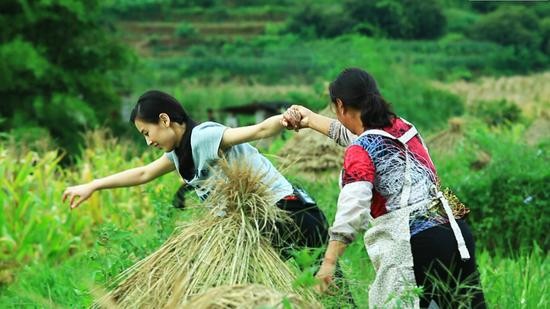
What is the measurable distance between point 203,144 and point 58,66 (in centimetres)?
2625

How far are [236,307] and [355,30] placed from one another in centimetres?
4270

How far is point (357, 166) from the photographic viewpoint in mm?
4234

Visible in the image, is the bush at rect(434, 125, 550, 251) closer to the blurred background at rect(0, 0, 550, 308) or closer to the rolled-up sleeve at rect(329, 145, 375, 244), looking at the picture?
the blurred background at rect(0, 0, 550, 308)

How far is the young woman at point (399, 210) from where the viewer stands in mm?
4332

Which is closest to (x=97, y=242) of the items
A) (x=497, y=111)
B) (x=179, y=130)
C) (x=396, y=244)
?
(x=179, y=130)

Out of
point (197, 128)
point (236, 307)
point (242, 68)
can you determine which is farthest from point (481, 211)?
point (242, 68)

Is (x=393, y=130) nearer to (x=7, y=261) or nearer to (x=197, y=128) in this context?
(x=197, y=128)

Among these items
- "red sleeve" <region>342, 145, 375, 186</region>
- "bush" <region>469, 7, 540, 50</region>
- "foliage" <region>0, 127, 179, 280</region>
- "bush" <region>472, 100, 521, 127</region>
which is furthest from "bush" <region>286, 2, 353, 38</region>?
"red sleeve" <region>342, 145, 375, 186</region>

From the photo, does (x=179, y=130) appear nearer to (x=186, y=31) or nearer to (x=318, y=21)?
(x=318, y=21)

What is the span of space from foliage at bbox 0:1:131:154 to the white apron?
2303 cm

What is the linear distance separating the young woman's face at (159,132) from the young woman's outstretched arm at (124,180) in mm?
244

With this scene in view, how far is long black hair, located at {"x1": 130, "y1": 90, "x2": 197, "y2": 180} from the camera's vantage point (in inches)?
193

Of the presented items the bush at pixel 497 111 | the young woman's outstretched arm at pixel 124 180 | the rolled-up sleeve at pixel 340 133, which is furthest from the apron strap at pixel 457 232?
the bush at pixel 497 111

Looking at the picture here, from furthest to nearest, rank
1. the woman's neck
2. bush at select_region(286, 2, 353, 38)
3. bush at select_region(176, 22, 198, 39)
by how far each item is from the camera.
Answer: bush at select_region(176, 22, 198, 39) < bush at select_region(286, 2, 353, 38) < the woman's neck
